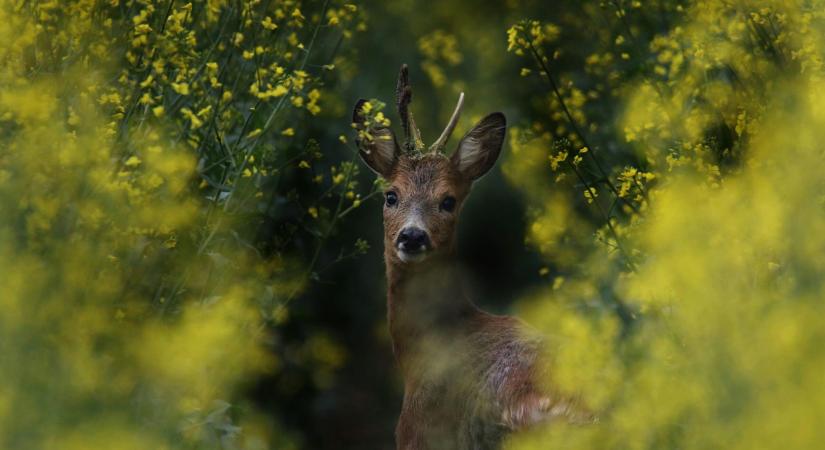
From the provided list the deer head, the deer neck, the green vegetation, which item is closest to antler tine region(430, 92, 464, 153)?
the deer head

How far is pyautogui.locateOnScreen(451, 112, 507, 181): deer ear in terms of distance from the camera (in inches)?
280

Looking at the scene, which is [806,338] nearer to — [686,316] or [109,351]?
[686,316]

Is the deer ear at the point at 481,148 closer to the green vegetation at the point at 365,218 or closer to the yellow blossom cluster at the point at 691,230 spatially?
the yellow blossom cluster at the point at 691,230

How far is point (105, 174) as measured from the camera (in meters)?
5.23

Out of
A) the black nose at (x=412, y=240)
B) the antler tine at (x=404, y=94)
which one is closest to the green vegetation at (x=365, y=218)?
the black nose at (x=412, y=240)

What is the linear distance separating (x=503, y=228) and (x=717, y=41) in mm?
3571

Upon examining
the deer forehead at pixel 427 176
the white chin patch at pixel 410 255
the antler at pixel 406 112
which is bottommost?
the white chin patch at pixel 410 255

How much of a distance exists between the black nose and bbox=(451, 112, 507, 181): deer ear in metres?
0.55

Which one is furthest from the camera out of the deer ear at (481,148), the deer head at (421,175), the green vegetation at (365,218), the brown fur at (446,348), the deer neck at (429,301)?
the deer ear at (481,148)

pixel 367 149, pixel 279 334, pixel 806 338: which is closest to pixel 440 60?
pixel 279 334

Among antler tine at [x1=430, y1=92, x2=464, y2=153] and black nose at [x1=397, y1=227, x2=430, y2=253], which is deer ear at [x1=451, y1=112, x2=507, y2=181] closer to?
antler tine at [x1=430, y1=92, x2=464, y2=153]

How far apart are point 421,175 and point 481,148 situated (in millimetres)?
361

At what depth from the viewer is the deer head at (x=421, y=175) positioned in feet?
22.2

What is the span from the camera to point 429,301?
22.7ft
